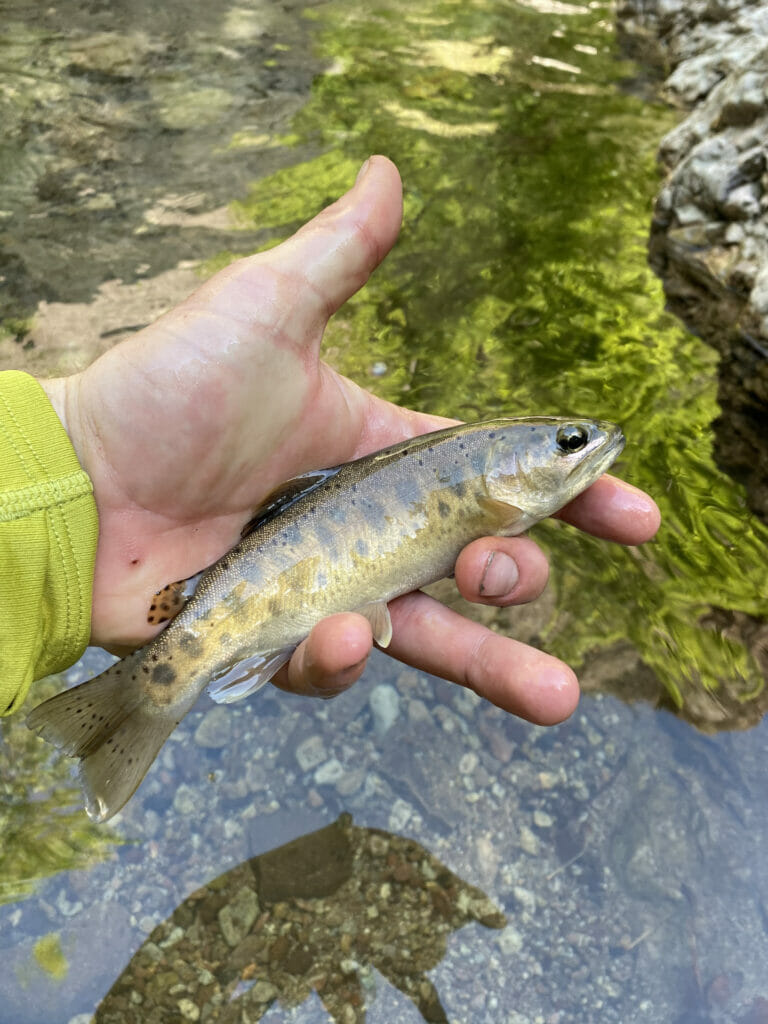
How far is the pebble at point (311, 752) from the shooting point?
178 inches

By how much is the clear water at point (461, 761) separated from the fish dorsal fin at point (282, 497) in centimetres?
180

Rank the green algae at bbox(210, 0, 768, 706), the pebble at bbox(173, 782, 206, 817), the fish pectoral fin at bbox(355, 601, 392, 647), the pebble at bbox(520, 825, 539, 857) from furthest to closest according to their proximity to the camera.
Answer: the green algae at bbox(210, 0, 768, 706) < the pebble at bbox(173, 782, 206, 817) < the pebble at bbox(520, 825, 539, 857) < the fish pectoral fin at bbox(355, 601, 392, 647)

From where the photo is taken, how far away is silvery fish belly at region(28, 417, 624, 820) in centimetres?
297

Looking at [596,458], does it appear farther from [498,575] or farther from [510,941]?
[510,941]

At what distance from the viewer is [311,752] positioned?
4562mm

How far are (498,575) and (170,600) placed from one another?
4.33 feet

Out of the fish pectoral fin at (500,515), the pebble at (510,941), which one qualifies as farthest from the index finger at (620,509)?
the pebble at (510,941)

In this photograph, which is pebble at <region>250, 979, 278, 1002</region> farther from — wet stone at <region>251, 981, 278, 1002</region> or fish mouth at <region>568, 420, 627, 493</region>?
fish mouth at <region>568, 420, 627, 493</region>

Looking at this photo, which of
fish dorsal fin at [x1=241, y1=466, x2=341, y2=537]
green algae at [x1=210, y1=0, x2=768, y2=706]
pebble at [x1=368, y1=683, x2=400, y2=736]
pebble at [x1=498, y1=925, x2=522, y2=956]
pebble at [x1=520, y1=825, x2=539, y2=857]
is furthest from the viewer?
green algae at [x1=210, y1=0, x2=768, y2=706]

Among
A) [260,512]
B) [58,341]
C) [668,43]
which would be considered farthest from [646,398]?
[668,43]

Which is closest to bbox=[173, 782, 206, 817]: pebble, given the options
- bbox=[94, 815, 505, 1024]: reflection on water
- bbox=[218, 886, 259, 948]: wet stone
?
bbox=[94, 815, 505, 1024]: reflection on water

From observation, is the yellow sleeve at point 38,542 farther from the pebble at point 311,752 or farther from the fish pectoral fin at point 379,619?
the pebble at point 311,752

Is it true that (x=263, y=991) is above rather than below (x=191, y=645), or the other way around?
below

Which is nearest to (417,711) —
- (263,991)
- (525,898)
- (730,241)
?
(525,898)
